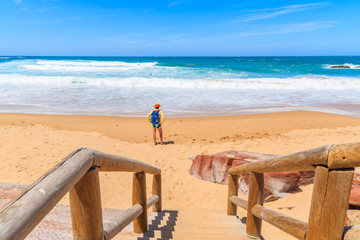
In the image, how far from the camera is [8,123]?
37.1ft

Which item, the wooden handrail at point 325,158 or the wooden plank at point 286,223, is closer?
the wooden handrail at point 325,158

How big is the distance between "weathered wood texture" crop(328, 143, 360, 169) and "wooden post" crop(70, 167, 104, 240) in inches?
51.8

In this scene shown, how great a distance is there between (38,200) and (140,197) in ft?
6.08

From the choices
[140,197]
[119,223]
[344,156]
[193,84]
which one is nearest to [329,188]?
[344,156]

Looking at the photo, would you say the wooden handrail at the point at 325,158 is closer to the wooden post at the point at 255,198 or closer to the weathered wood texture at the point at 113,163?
the wooden post at the point at 255,198

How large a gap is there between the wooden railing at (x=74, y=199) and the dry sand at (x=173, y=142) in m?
2.89

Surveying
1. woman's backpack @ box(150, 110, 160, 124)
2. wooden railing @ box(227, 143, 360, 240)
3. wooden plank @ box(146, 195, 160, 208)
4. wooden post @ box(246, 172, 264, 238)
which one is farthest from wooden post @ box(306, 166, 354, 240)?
woman's backpack @ box(150, 110, 160, 124)

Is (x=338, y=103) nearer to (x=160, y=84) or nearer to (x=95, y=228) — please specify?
(x=160, y=84)

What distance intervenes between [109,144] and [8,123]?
549 cm

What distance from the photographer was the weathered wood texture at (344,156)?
1.25 meters

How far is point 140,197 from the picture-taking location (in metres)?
2.73

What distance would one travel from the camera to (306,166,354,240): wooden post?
4.44ft

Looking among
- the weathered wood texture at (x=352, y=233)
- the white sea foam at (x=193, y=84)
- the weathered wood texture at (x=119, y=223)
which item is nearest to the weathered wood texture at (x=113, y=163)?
the weathered wood texture at (x=119, y=223)

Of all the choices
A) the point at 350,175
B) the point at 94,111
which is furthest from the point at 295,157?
the point at 94,111
